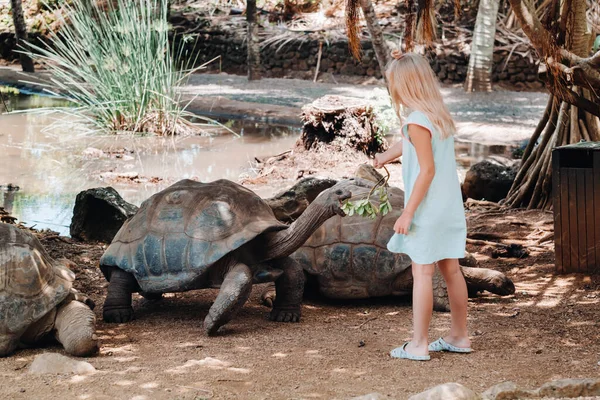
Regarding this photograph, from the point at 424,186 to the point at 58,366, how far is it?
2175 millimetres

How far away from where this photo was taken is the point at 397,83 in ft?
15.1

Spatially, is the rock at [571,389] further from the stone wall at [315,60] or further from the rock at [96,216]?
the stone wall at [315,60]

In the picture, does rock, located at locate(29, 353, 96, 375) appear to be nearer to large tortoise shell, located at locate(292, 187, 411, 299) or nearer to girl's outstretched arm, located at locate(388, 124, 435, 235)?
girl's outstretched arm, located at locate(388, 124, 435, 235)

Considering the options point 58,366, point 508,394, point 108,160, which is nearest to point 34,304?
point 58,366

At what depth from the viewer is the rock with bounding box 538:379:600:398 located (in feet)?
11.7

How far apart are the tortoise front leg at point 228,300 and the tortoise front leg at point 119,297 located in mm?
773

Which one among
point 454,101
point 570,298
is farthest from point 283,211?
point 454,101

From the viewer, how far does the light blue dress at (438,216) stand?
15.1ft

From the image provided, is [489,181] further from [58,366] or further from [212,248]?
[58,366]

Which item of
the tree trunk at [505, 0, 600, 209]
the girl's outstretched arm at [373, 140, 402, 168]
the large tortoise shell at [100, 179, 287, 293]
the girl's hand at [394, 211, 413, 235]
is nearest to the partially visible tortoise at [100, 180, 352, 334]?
the large tortoise shell at [100, 179, 287, 293]

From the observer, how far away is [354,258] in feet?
20.1

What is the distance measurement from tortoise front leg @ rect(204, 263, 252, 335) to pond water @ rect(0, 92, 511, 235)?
179 inches

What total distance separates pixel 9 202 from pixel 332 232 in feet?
20.2

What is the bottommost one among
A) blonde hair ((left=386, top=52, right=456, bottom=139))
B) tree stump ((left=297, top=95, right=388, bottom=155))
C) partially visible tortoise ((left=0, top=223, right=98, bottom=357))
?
partially visible tortoise ((left=0, top=223, right=98, bottom=357))
